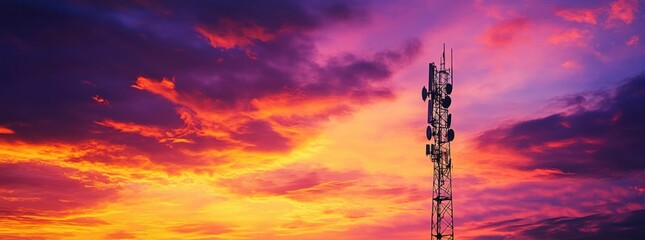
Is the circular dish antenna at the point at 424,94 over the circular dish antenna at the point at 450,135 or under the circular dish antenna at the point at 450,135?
over

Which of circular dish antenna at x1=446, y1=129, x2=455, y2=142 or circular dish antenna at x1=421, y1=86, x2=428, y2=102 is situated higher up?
circular dish antenna at x1=421, y1=86, x2=428, y2=102

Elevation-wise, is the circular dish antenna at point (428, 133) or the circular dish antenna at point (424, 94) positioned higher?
the circular dish antenna at point (424, 94)

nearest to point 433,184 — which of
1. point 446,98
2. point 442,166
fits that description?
point 442,166

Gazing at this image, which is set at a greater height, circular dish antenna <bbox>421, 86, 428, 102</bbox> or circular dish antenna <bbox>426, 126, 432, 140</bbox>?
circular dish antenna <bbox>421, 86, 428, 102</bbox>

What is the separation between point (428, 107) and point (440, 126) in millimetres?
2881

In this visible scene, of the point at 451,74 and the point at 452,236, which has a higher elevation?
the point at 451,74

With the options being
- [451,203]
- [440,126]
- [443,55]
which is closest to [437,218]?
[451,203]

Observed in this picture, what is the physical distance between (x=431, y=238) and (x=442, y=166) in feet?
30.4

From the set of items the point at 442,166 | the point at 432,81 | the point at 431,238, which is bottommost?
the point at 431,238

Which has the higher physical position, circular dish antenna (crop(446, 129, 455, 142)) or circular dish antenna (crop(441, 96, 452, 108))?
circular dish antenna (crop(441, 96, 452, 108))

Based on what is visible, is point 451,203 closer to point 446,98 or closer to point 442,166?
point 442,166

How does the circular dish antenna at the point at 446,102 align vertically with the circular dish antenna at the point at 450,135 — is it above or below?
above

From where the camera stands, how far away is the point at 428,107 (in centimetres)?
13738

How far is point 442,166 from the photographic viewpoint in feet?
451
